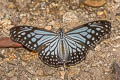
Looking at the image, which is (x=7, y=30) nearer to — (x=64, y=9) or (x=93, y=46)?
(x=64, y=9)

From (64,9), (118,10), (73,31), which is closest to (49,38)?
(73,31)

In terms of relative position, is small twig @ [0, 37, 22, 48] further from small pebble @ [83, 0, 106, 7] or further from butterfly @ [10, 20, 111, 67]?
small pebble @ [83, 0, 106, 7]

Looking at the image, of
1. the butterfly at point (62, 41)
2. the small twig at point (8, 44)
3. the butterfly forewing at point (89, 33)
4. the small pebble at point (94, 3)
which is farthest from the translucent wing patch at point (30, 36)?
the small pebble at point (94, 3)

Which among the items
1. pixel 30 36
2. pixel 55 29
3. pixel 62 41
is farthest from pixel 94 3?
pixel 30 36

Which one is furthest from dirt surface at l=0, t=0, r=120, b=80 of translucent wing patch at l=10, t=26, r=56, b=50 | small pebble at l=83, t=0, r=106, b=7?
translucent wing patch at l=10, t=26, r=56, b=50

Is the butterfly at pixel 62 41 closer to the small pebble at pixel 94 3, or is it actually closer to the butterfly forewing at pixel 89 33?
the butterfly forewing at pixel 89 33
